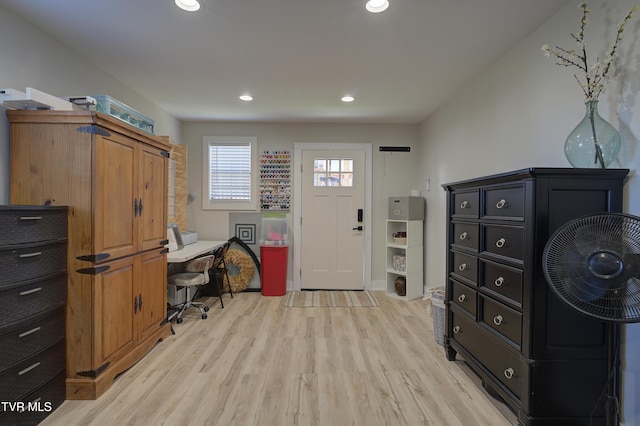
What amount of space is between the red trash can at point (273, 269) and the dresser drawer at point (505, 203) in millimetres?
2957

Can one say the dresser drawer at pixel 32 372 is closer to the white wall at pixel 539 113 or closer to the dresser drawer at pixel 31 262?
the dresser drawer at pixel 31 262

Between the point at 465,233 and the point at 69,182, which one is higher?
the point at 69,182

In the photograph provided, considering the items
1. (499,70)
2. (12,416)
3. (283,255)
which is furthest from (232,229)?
(499,70)

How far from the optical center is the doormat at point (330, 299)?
4.03m

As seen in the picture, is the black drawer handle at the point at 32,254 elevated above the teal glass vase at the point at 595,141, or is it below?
below

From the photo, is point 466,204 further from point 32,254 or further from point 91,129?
point 32,254

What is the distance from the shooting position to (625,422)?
5.22 feet

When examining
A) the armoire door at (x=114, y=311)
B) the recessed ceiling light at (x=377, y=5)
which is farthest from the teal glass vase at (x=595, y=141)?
the armoire door at (x=114, y=311)

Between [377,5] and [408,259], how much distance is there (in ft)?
10.2

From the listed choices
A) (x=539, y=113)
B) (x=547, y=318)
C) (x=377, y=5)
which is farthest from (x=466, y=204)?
(x=377, y=5)

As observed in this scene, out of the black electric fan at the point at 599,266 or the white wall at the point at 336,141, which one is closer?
the black electric fan at the point at 599,266

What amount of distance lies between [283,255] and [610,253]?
3.60 metres

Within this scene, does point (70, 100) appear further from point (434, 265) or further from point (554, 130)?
point (434, 265)

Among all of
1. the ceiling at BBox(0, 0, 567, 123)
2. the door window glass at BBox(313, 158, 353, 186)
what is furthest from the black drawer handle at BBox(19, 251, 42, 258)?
the door window glass at BBox(313, 158, 353, 186)
